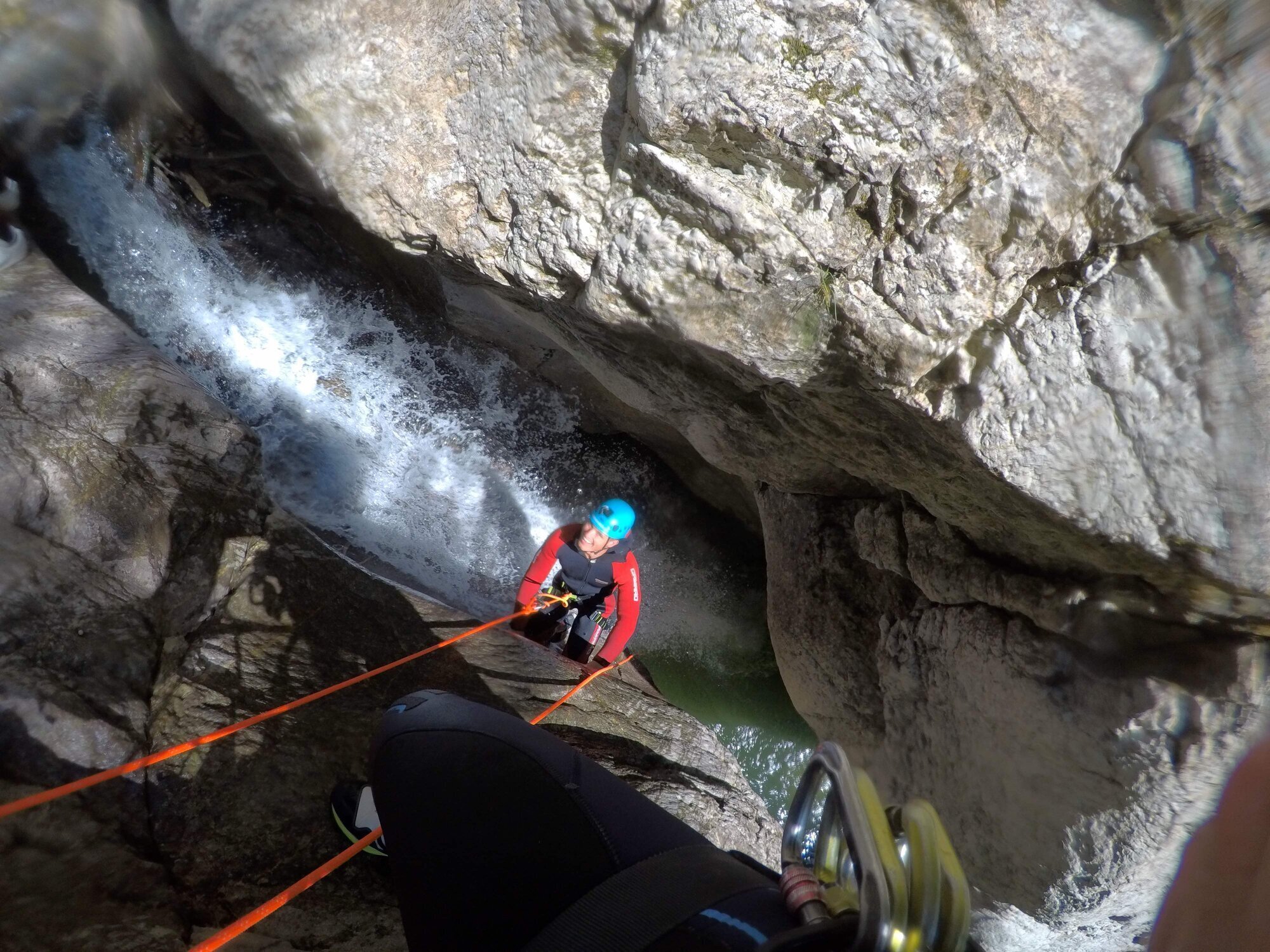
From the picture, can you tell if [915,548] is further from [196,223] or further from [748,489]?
[196,223]

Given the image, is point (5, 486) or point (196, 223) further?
point (196, 223)

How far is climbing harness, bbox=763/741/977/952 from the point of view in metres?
0.73

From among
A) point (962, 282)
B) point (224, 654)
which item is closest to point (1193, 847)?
point (962, 282)

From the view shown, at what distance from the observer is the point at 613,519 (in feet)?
11.7

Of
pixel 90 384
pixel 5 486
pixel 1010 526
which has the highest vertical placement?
pixel 1010 526

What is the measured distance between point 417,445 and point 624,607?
1.91 m

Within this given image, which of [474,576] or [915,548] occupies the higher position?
[915,548]

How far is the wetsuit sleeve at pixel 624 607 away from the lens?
361 cm

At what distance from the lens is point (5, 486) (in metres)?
2.33

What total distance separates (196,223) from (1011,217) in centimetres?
453

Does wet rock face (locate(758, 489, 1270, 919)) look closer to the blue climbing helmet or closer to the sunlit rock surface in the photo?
the sunlit rock surface

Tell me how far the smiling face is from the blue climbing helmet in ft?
0.11

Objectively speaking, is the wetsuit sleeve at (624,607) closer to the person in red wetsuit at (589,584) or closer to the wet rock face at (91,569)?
the person in red wetsuit at (589,584)

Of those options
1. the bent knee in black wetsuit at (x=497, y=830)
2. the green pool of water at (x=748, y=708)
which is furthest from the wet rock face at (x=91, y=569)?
the green pool of water at (x=748, y=708)
